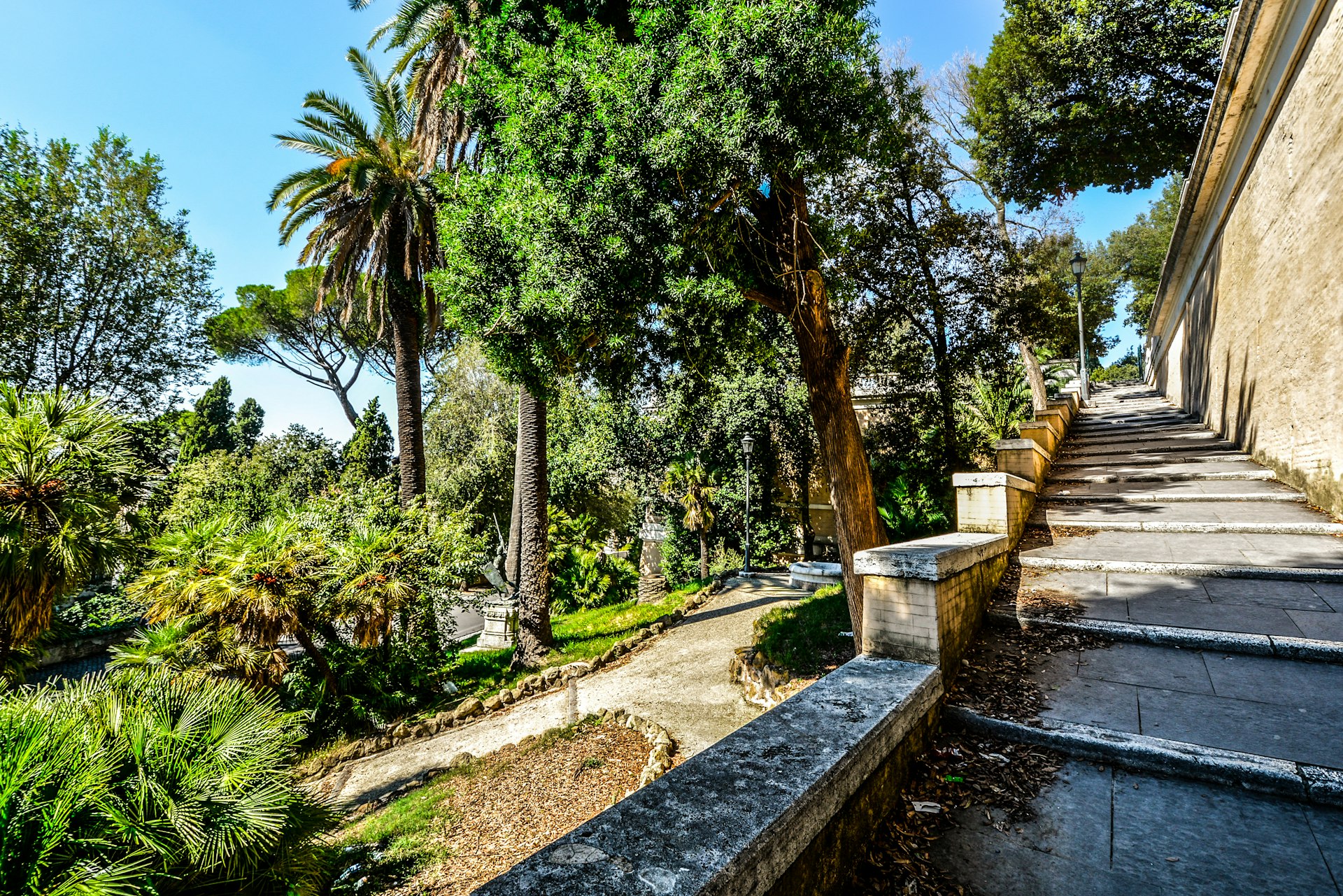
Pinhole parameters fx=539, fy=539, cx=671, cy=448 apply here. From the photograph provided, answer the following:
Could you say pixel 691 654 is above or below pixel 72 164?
below

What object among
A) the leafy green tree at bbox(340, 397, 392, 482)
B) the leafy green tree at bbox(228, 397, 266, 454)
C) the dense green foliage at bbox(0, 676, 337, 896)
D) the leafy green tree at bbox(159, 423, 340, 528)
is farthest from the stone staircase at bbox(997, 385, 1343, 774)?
the leafy green tree at bbox(228, 397, 266, 454)

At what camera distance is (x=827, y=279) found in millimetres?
7617

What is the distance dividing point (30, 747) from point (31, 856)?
0.44 metres

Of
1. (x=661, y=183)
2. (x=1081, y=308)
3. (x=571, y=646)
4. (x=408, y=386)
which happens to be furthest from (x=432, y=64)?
(x=1081, y=308)

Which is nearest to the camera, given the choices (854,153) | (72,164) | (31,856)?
(31,856)

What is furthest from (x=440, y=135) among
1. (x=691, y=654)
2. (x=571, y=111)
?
(x=691, y=654)

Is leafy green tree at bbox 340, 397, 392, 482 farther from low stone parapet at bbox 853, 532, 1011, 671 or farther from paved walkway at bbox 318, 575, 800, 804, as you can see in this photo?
low stone parapet at bbox 853, 532, 1011, 671

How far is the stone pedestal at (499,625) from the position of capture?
1505 cm

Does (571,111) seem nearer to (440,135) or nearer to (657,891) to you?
(657,891)

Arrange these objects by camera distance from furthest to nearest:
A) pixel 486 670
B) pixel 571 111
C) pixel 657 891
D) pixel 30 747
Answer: pixel 486 670 → pixel 571 111 → pixel 30 747 → pixel 657 891

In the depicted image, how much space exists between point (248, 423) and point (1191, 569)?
166 ft

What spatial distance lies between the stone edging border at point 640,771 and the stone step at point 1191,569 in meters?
4.34

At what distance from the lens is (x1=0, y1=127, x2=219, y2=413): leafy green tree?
13.6 m

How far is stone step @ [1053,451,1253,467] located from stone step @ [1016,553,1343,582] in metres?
5.32
